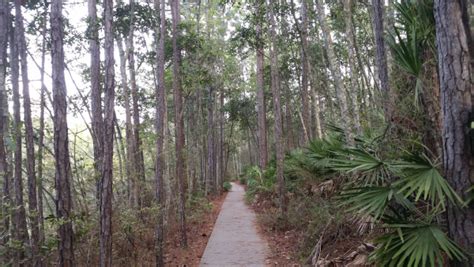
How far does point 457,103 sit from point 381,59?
8.00 feet

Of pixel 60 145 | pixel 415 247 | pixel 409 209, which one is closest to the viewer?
pixel 415 247

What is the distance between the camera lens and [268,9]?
37.4ft

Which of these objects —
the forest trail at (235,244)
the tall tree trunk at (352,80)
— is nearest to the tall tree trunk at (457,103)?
the tall tree trunk at (352,80)

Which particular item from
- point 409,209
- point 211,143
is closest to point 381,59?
point 409,209

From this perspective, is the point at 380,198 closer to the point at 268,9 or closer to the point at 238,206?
the point at 268,9

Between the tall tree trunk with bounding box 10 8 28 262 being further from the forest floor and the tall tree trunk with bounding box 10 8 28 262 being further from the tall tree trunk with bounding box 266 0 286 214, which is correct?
the tall tree trunk with bounding box 266 0 286 214

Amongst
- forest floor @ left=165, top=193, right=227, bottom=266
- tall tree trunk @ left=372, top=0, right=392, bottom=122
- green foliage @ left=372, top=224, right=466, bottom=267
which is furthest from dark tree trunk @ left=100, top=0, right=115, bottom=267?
tall tree trunk @ left=372, top=0, right=392, bottom=122

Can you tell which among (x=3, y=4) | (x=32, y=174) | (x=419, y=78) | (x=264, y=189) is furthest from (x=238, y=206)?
(x=419, y=78)

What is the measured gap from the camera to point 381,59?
649cm

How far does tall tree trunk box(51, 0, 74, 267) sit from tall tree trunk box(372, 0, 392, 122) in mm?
4635

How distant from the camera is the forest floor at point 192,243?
9.31 metres

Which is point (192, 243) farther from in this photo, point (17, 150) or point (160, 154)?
point (17, 150)

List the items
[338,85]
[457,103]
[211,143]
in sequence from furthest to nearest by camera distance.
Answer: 1. [211,143]
2. [338,85]
3. [457,103]

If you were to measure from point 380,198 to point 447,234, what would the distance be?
795 mm
